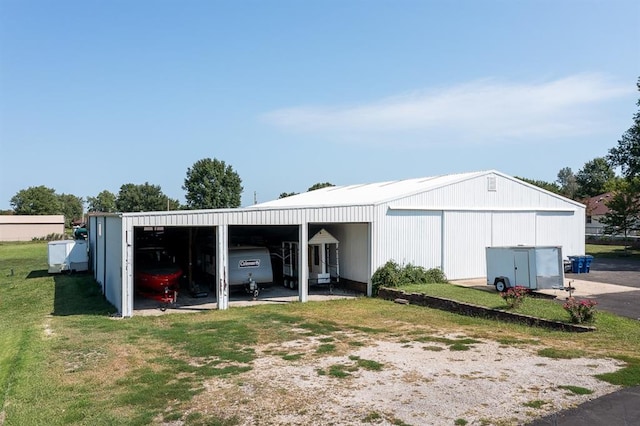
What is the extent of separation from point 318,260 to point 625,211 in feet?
97.5

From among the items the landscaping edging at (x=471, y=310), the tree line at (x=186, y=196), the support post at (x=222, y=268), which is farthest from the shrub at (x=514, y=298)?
the tree line at (x=186, y=196)

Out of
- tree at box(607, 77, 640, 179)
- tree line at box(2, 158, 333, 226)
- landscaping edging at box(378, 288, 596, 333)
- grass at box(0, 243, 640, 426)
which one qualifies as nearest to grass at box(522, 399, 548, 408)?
grass at box(0, 243, 640, 426)

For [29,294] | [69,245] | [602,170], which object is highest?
[602,170]

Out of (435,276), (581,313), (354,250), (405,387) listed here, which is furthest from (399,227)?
(405,387)

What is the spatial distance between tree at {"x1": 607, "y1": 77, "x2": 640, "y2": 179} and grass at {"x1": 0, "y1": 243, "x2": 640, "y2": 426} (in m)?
28.6

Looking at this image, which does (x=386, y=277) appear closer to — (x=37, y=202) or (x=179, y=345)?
(x=179, y=345)

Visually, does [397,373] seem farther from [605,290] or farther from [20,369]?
[605,290]

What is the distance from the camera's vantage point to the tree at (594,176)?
81.4 metres

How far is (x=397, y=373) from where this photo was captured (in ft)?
31.6

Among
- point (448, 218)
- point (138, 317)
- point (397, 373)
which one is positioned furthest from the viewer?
point (448, 218)

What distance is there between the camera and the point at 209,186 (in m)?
88.5

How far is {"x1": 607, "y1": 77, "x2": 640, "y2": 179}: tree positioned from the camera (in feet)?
125

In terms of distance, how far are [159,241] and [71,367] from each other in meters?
17.4

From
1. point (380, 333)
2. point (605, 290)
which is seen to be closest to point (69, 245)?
point (380, 333)
